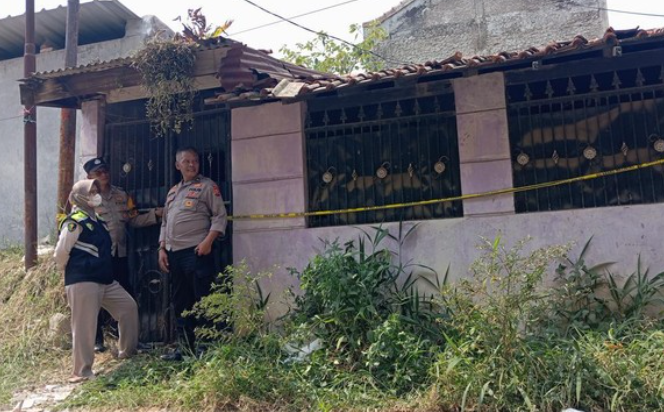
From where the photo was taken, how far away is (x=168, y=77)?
19.1 feet

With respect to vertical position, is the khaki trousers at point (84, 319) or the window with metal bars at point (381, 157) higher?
the window with metal bars at point (381, 157)

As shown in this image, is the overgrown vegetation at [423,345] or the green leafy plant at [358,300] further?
the green leafy plant at [358,300]

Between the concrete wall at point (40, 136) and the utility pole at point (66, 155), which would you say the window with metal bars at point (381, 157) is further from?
the concrete wall at point (40, 136)

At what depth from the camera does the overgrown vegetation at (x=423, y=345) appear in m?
3.88

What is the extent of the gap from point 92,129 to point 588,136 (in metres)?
5.00

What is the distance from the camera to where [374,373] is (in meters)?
4.46

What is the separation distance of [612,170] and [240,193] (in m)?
3.39

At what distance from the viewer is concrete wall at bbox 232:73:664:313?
490cm

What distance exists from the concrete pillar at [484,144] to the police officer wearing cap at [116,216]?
3084mm

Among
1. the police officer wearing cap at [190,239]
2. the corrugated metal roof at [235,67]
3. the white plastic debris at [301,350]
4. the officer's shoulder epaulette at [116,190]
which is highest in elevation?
the corrugated metal roof at [235,67]

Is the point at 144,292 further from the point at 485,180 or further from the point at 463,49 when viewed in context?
the point at 463,49

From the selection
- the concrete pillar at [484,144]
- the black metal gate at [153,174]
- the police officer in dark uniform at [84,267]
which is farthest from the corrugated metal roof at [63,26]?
the concrete pillar at [484,144]

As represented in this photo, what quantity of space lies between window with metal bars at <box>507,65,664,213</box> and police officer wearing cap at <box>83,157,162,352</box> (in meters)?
3.62

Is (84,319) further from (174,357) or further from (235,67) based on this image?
(235,67)
